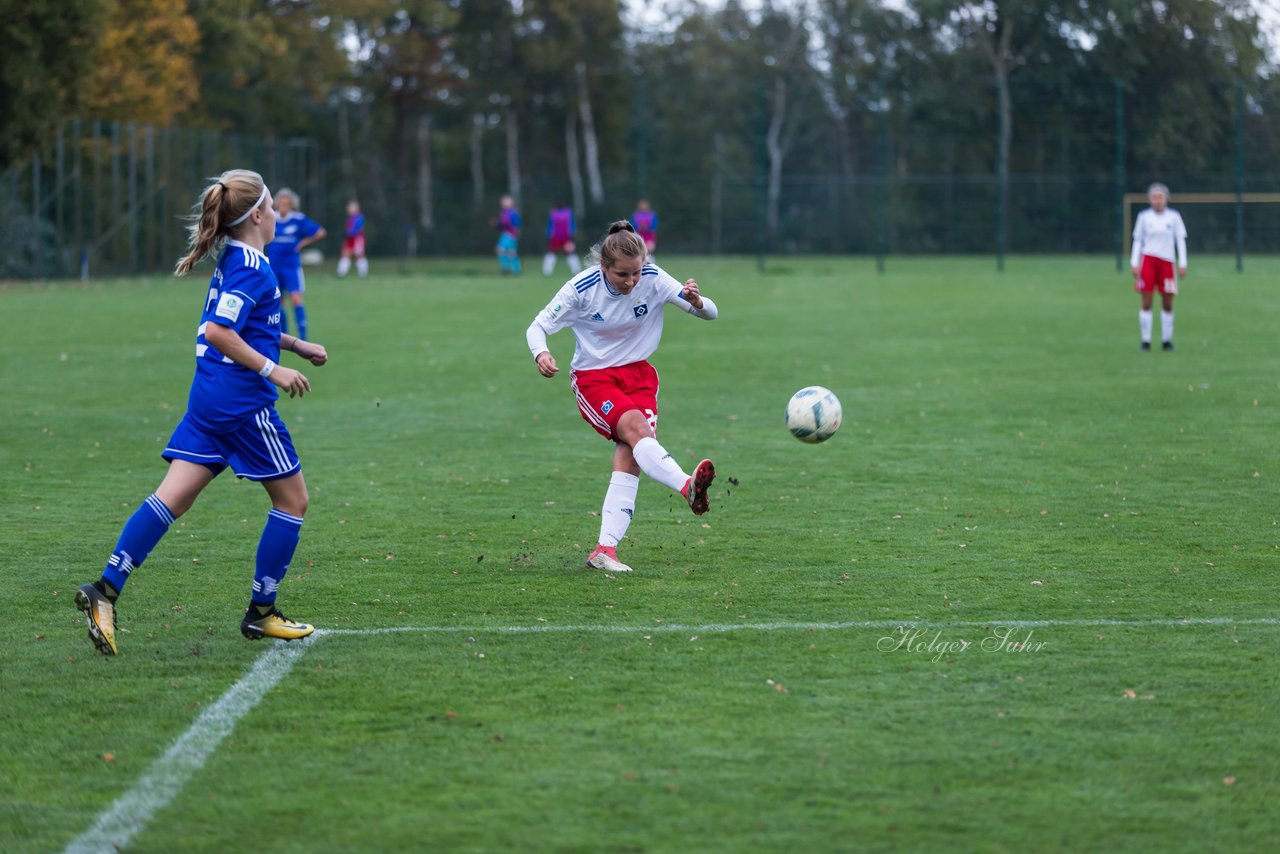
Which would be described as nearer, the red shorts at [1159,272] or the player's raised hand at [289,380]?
the player's raised hand at [289,380]

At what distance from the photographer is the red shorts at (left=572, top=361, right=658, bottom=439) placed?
6.98 metres

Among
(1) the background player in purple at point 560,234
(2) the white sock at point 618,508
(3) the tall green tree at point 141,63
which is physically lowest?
(2) the white sock at point 618,508

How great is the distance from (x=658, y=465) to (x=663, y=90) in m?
58.1

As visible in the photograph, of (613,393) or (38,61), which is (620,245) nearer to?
(613,393)

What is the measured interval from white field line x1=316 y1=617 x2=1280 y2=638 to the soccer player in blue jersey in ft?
1.72

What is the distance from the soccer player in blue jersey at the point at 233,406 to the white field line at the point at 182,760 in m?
0.42

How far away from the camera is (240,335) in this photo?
18.0 feet

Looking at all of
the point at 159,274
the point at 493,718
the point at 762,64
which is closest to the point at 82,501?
the point at 493,718

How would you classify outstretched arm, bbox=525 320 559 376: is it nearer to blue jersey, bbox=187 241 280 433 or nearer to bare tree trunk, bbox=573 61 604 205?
blue jersey, bbox=187 241 280 433

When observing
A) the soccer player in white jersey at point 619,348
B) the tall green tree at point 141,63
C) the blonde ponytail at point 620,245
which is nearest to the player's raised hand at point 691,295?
the soccer player in white jersey at point 619,348

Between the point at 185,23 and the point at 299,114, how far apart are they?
14163mm

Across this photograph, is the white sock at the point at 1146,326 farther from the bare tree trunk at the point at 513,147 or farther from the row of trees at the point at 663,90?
the bare tree trunk at the point at 513,147

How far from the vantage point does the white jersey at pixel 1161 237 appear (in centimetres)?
1808

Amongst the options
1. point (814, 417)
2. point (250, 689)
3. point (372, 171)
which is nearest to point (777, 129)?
point (372, 171)
